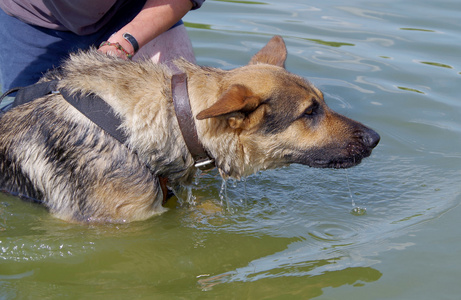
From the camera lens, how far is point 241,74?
479 centimetres

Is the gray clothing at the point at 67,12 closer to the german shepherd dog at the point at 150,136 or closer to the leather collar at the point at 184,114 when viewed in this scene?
the german shepherd dog at the point at 150,136

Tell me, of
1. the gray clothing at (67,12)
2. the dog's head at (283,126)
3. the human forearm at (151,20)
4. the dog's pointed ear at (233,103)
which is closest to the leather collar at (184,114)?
the dog's head at (283,126)

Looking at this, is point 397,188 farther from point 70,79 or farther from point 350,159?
point 70,79

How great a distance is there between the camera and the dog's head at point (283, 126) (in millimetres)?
4660

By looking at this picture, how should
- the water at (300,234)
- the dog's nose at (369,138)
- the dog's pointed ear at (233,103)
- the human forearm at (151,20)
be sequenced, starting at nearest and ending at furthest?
the dog's pointed ear at (233,103), the water at (300,234), the dog's nose at (369,138), the human forearm at (151,20)

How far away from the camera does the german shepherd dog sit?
4.66m

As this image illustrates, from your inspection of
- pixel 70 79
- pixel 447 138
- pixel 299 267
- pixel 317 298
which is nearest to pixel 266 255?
pixel 299 267

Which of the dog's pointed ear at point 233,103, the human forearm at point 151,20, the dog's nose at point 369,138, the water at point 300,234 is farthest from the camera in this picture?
the human forearm at point 151,20

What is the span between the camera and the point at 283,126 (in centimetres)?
479

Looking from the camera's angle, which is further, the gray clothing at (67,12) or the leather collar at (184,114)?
the gray clothing at (67,12)

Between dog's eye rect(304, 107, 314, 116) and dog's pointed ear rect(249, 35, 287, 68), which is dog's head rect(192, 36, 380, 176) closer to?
dog's eye rect(304, 107, 314, 116)

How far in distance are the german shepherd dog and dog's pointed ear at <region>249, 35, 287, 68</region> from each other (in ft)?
1.04

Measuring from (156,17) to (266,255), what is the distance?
2444mm

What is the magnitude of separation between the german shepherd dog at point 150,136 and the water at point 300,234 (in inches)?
14.4
